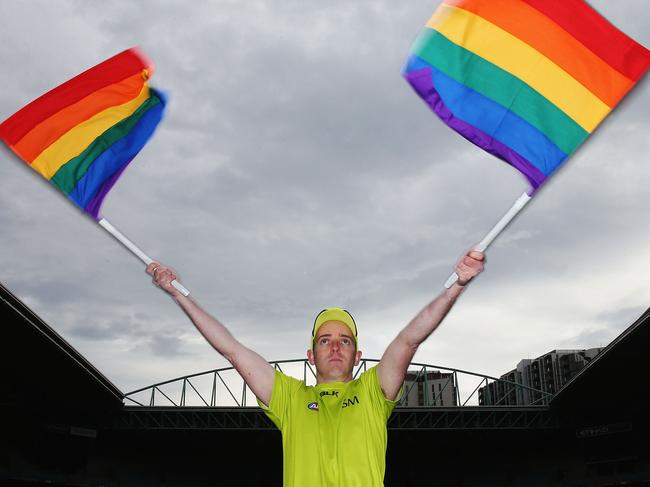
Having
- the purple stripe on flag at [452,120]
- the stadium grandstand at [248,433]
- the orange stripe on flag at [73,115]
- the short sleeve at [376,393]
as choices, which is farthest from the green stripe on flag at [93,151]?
the stadium grandstand at [248,433]

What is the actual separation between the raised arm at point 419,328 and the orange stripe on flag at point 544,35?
1.68m

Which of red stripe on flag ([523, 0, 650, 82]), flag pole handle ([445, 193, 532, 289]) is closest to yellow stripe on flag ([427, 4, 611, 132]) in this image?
red stripe on flag ([523, 0, 650, 82])

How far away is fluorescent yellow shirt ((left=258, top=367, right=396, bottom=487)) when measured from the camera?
3104mm

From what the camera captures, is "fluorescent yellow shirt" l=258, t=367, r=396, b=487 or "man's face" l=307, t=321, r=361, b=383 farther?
"man's face" l=307, t=321, r=361, b=383

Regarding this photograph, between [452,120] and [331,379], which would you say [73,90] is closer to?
[452,120]

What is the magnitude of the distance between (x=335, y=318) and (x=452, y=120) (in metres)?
1.59

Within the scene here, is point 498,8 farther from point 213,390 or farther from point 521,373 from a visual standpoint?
point 521,373

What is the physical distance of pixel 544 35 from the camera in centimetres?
433

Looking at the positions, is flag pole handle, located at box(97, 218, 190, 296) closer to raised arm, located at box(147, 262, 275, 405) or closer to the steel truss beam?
raised arm, located at box(147, 262, 275, 405)

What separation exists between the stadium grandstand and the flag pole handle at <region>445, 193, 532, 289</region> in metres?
15.4

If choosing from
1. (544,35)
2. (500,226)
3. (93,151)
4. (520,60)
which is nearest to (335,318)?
(500,226)

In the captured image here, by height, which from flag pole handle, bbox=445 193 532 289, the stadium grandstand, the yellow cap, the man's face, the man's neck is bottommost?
the man's neck

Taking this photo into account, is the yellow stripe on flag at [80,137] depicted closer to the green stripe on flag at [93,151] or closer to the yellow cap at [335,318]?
the green stripe on flag at [93,151]

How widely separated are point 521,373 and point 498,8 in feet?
342
